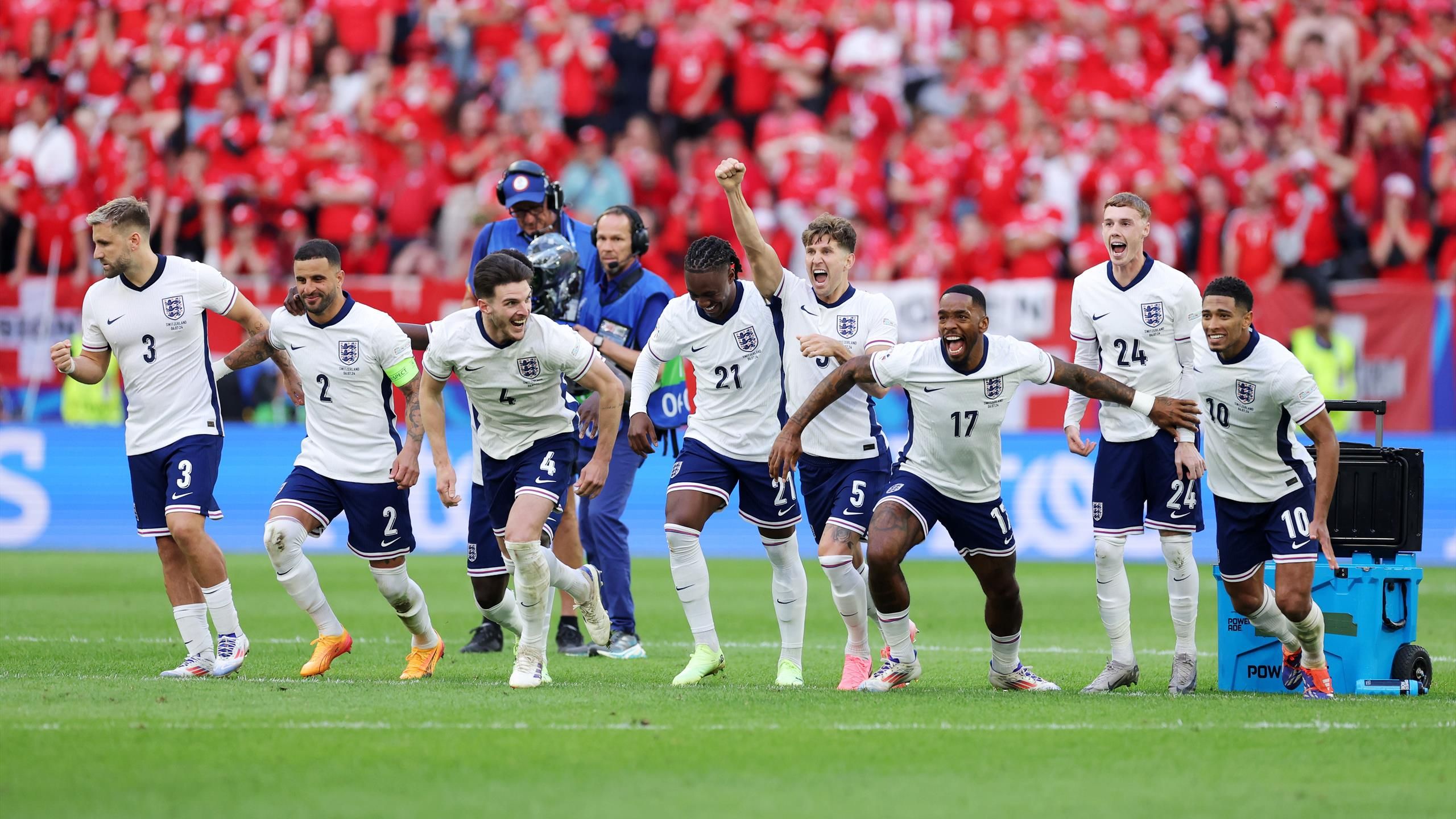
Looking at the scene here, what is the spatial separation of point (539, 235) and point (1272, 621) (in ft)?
17.6

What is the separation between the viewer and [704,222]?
22047mm

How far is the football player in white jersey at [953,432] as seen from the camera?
888cm

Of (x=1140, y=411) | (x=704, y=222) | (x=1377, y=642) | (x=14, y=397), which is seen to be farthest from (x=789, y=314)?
(x=14, y=397)

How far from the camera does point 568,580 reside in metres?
10.2

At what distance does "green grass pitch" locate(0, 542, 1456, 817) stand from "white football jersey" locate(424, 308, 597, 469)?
144 centimetres

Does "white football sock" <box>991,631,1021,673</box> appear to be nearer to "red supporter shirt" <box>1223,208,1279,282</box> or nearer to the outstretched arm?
the outstretched arm

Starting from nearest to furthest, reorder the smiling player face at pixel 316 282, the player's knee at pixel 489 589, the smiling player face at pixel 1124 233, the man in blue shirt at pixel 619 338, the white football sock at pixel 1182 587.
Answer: the smiling player face at pixel 316 282 < the white football sock at pixel 1182 587 < the smiling player face at pixel 1124 233 < the player's knee at pixel 489 589 < the man in blue shirt at pixel 619 338

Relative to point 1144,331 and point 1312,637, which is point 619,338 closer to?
point 1144,331

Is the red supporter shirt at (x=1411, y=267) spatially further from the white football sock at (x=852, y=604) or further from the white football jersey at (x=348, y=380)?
the white football jersey at (x=348, y=380)

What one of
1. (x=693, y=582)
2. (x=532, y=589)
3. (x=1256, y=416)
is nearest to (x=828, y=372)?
(x=693, y=582)

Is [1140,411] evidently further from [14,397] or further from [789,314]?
[14,397]

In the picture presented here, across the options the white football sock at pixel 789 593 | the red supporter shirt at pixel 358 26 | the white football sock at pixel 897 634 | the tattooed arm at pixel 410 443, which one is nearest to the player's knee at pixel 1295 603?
the white football sock at pixel 897 634

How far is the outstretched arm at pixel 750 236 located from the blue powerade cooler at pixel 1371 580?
9.68 feet

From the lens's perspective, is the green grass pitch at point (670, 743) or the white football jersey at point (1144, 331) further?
the white football jersey at point (1144, 331)
